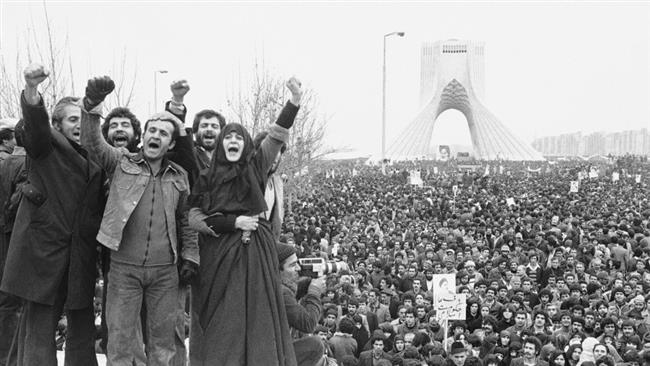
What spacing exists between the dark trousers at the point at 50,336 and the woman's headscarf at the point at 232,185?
2.85 feet

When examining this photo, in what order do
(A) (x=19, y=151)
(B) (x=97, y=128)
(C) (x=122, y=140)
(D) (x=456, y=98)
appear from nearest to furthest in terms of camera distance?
(B) (x=97, y=128)
(C) (x=122, y=140)
(A) (x=19, y=151)
(D) (x=456, y=98)

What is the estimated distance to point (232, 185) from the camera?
12.2 ft

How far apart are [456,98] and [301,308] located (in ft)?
268

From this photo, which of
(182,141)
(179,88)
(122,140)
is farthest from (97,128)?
(179,88)

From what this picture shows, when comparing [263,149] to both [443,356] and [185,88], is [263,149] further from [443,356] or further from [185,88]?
[443,356]

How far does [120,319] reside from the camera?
3.67 m

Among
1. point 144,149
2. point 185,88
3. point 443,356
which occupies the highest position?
point 185,88

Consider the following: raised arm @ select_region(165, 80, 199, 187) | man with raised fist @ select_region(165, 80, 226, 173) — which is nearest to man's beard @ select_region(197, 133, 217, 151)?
man with raised fist @ select_region(165, 80, 226, 173)

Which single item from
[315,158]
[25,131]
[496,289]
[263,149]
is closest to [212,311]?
[263,149]

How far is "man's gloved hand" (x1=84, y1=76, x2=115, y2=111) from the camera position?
3.54 m

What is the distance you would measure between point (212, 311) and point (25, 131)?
3.95 ft

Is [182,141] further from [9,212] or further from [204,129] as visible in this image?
[9,212]

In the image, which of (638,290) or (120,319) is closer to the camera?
(120,319)

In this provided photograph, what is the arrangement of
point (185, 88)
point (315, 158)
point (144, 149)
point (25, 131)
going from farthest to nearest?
point (315, 158) → point (185, 88) → point (144, 149) → point (25, 131)
